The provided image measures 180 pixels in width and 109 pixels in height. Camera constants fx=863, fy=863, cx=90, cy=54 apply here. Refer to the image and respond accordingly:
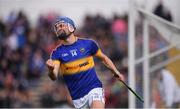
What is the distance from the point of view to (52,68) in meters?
10.8

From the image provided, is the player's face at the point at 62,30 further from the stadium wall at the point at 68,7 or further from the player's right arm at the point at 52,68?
the stadium wall at the point at 68,7

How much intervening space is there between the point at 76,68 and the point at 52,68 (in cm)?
88

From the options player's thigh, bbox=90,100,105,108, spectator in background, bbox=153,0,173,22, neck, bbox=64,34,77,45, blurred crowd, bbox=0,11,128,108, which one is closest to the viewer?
player's thigh, bbox=90,100,105,108

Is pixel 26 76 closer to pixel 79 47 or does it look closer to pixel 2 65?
pixel 2 65

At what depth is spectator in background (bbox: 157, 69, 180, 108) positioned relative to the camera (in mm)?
17094

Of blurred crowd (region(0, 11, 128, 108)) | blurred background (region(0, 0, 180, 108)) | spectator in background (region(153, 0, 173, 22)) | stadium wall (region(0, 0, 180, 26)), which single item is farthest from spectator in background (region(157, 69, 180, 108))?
stadium wall (region(0, 0, 180, 26))

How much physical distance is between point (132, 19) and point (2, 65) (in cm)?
722

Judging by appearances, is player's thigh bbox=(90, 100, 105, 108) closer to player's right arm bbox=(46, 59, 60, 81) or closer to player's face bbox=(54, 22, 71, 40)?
player's right arm bbox=(46, 59, 60, 81)

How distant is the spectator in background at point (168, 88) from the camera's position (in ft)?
56.1

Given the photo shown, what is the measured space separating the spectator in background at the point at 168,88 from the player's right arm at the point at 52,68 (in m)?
5.92

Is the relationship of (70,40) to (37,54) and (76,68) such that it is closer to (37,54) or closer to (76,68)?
(76,68)

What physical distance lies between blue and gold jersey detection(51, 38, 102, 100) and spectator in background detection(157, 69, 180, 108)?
5.57 meters

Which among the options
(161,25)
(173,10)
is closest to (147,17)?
(161,25)

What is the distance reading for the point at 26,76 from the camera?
2336 centimetres
